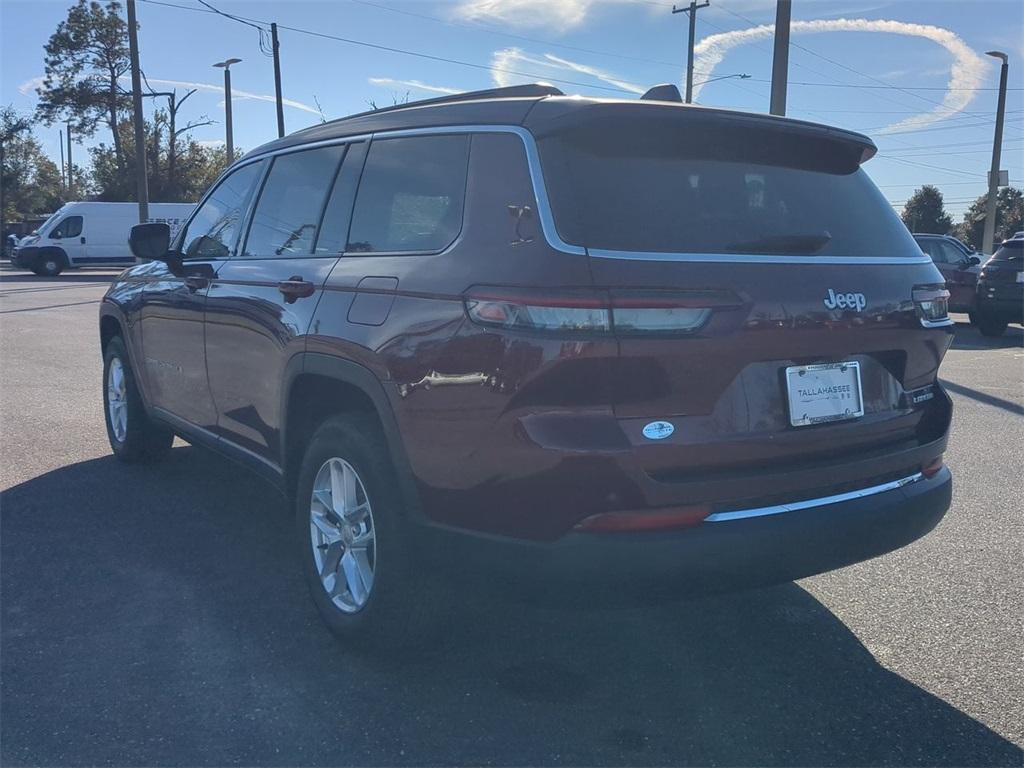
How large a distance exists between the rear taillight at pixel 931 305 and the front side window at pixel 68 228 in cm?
3466

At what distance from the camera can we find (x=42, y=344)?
42.2ft

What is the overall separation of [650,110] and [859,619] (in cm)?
217

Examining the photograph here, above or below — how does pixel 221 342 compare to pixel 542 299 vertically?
below

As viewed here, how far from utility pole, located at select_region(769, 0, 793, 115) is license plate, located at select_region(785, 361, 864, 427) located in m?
12.1

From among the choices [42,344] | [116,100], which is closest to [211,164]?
[116,100]

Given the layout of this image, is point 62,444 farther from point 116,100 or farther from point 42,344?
point 116,100

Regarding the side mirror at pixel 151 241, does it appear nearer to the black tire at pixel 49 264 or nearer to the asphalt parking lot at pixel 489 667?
the asphalt parking lot at pixel 489 667

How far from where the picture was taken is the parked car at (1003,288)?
1505cm

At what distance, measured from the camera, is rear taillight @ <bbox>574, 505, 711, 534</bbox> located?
273 cm

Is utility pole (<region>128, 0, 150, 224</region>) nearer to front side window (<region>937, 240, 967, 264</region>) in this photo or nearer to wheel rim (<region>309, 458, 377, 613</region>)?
front side window (<region>937, 240, 967, 264</region>)

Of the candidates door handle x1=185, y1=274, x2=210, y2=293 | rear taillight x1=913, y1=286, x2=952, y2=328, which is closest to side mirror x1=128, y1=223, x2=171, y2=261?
door handle x1=185, y1=274, x2=210, y2=293

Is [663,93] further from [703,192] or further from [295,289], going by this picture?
[295,289]

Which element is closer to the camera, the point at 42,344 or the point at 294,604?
the point at 294,604

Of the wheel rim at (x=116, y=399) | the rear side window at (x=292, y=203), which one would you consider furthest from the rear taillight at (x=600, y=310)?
the wheel rim at (x=116, y=399)
